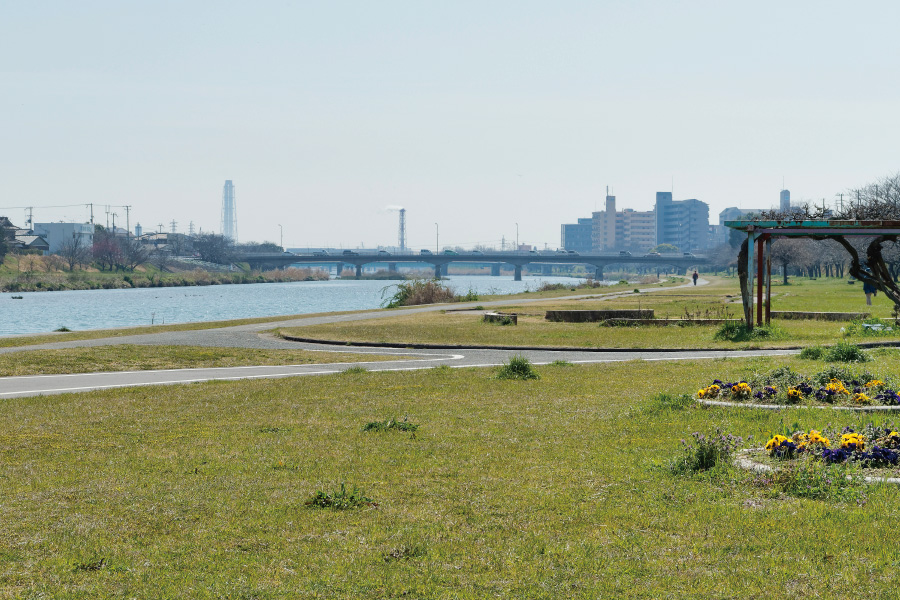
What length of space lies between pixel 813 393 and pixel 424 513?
767 cm

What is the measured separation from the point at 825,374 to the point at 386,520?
9.29 m

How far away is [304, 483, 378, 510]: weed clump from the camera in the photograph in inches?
303

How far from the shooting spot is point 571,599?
18.1 ft

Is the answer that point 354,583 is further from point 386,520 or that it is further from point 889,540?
point 889,540

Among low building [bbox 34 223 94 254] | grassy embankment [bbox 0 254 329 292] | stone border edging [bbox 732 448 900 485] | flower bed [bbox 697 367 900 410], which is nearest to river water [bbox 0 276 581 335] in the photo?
grassy embankment [bbox 0 254 329 292]

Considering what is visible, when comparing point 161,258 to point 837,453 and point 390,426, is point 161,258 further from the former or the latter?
point 837,453

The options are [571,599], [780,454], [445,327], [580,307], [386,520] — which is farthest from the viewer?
[580,307]

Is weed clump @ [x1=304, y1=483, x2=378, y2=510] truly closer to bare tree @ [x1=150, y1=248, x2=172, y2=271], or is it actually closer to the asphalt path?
the asphalt path

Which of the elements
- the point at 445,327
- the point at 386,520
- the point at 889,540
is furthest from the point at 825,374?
the point at 445,327

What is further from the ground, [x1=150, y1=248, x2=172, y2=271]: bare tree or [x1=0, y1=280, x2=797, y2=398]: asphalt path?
[x1=150, y1=248, x2=172, y2=271]: bare tree

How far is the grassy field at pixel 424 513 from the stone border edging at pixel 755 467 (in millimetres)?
232

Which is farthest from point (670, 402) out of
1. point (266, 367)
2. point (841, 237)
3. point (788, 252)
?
point (788, 252)

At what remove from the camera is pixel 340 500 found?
7727 millimetres

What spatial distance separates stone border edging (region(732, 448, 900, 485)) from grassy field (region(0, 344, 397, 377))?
15403mm
